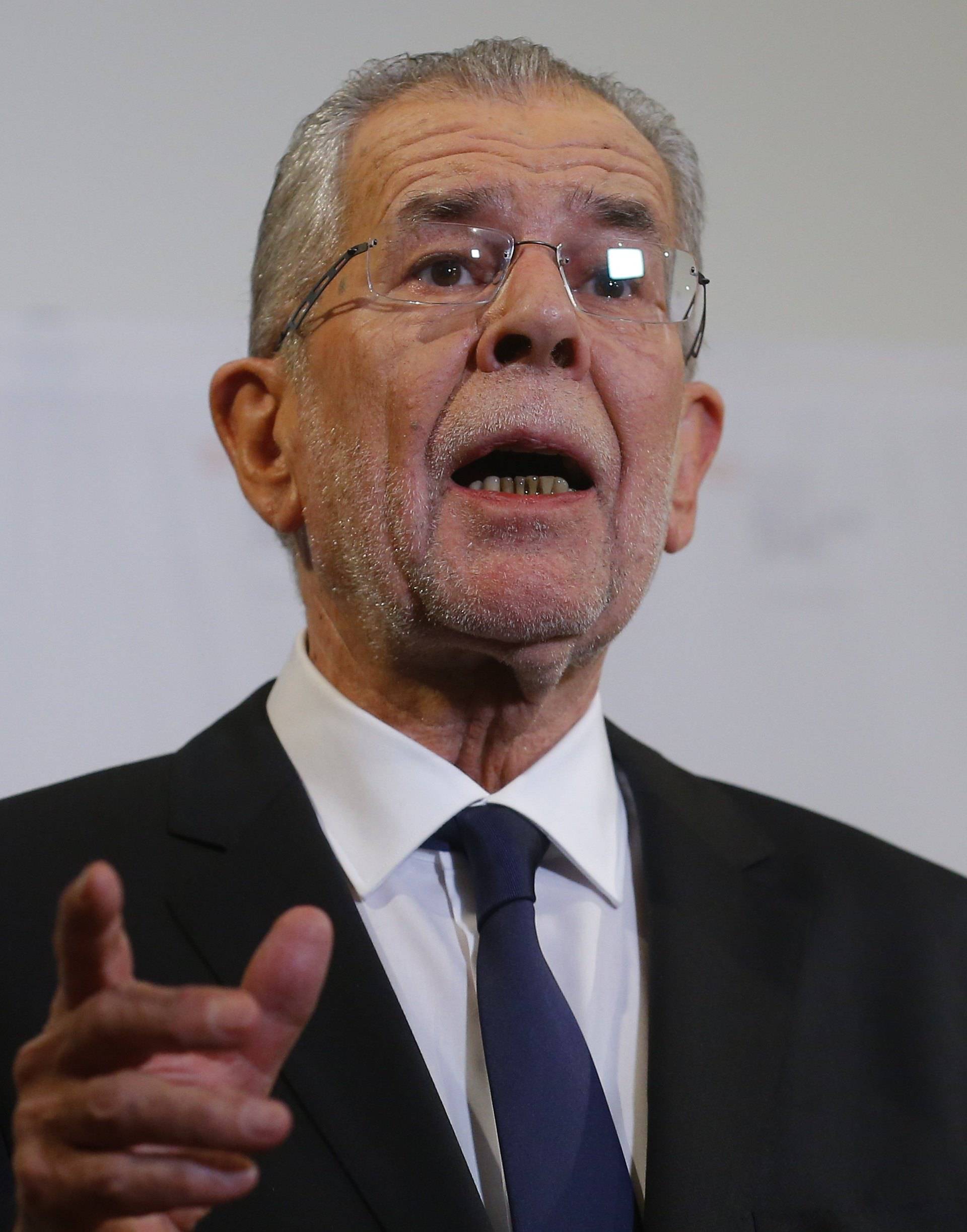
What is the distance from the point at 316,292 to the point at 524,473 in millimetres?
333

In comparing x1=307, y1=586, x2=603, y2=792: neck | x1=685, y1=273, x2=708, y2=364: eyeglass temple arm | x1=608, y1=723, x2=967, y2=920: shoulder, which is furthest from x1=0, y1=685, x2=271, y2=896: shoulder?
x1=685, y1=273, x2=708, y2=364: eyeglass temple arm

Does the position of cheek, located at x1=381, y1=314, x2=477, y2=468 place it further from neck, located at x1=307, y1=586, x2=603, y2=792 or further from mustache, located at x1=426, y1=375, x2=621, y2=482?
neck, located at x1=307, y1=586, x2=603, y2=792

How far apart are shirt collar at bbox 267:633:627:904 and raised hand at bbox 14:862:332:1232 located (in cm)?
49

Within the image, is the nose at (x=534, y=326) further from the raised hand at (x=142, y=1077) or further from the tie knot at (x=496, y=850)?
the raised hand at (x=142, y=1077)

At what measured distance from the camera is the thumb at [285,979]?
872 mm

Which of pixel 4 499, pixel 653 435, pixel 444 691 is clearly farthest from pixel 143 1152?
pixel 4 499

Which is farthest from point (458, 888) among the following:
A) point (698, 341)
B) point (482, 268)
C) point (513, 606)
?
point (698, 341)

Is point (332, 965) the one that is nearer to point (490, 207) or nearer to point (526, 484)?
point (526, 484)

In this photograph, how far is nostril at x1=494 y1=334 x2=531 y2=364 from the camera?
1.41 meters

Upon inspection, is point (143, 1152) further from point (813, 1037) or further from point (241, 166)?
point (241, 166)

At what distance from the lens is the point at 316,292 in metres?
1.57

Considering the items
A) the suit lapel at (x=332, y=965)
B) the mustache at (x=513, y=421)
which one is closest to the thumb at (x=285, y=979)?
the suit lapel at (x=332, y=965)

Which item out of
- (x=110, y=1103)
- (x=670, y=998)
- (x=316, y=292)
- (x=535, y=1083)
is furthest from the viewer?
(x=316, y=292)

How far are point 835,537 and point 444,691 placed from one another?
3.14 feet
